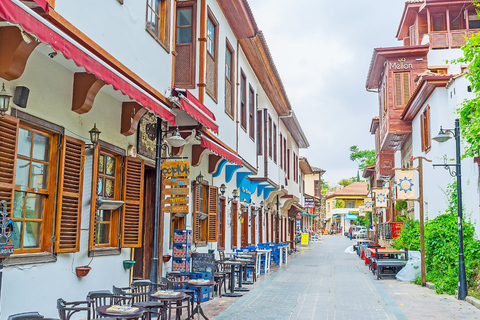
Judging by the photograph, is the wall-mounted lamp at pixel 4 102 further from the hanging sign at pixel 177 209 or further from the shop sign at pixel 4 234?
the hanging sign at pixel 177 209

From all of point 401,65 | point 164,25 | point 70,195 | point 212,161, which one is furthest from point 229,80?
point 401,65

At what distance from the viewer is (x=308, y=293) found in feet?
39.1

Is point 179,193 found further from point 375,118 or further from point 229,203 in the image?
point 375,118

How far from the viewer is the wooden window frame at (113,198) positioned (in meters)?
7.00

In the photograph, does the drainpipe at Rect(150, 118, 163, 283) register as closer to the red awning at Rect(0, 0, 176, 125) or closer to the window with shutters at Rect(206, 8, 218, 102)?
the red awning at Rect(0, 0, 176, 125)

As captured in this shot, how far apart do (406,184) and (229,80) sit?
20.5 feet

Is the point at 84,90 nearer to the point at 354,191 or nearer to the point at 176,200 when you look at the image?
the point at 176,200

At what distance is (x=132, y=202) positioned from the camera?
8125mm

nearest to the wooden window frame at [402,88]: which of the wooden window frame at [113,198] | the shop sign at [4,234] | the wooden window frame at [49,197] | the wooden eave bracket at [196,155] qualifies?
the wooden eave bracket at [196,155]

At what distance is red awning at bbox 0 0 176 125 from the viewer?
4.01 meters

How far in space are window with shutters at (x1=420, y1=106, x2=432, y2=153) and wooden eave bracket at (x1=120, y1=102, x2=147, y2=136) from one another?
11840mm

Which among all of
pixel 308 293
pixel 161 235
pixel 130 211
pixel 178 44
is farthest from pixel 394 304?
pixel 178 44

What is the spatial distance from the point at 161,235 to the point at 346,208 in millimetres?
75110

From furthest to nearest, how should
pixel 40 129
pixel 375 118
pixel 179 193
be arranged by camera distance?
pixel 375 118 < pixel 179 193 < pixel 40 129
